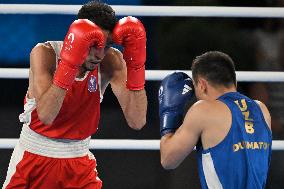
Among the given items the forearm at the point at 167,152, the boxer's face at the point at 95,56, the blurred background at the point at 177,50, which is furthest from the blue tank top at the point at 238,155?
the blurred background at the point at 177,50

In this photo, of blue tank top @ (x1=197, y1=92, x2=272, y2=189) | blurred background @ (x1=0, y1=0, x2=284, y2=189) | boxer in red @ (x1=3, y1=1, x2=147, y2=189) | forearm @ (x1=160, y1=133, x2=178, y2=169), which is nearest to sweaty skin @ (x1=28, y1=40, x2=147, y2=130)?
boxer in red @ (x1=3, y1=1, x2=147, y2=189)

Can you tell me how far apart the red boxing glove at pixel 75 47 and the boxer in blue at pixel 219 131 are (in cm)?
37

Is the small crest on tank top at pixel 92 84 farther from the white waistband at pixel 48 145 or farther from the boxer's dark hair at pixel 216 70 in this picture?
the boxer's dark hair at pixel 216 70

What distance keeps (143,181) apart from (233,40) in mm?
1062

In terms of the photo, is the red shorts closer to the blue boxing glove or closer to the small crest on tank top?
the small crest on tank top

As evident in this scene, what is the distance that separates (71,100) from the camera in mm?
2791

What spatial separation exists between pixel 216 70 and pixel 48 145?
70 cm

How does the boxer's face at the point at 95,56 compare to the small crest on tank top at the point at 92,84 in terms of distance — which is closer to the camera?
the boxer's face at the point at 95,56

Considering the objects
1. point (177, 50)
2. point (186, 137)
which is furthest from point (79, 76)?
point (177, 50)

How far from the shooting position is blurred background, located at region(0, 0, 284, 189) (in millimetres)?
3824

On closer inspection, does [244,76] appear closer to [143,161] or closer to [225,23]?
[225,23]

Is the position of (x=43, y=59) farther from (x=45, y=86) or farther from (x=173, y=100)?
(x=173, y=100)

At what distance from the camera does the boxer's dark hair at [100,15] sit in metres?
2.71

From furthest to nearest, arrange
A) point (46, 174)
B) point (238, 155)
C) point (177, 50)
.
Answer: point (177, 50) → point (46, 174) → point (238, 155)
